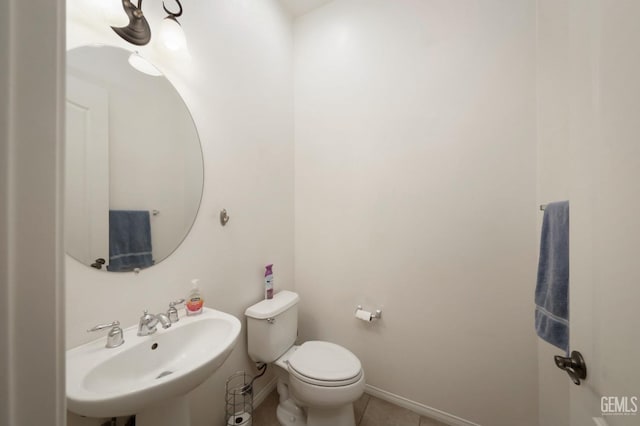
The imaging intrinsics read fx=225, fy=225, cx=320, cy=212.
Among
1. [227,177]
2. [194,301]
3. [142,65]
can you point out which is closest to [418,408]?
[194,301]

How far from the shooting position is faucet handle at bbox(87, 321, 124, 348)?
797mm

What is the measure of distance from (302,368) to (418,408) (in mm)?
859

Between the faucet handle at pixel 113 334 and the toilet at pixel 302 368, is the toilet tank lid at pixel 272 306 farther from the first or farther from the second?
the faucet handle at pixel 113 334

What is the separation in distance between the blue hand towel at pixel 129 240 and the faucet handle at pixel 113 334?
0.64ft

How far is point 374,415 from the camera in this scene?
4.66 ft

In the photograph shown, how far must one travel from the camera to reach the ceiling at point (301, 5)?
1.68 m

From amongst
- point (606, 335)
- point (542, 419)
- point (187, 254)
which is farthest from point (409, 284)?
point (187, 254)

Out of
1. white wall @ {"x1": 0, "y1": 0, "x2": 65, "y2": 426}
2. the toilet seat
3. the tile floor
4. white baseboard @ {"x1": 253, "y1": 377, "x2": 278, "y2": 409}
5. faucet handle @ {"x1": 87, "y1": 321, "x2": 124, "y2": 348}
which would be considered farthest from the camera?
white baseboard @ {"x1": 253, "y1": 377, "x2": 278, "y2": 409}

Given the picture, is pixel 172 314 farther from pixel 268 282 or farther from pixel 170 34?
pixel 170 34

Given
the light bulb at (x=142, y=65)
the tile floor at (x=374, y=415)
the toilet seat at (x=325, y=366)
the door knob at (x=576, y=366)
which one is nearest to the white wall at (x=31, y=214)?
the light bulb at (x=142, y=65)

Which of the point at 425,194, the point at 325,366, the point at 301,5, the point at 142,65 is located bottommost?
the point at 325,366

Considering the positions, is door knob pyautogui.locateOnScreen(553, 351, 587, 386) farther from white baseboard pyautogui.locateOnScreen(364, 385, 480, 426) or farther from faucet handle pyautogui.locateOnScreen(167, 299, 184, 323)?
faucet handle pyautogui.locateOnScreen(167, 299, 184, 323)

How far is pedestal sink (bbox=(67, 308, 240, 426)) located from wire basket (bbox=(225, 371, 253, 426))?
1.52 feet

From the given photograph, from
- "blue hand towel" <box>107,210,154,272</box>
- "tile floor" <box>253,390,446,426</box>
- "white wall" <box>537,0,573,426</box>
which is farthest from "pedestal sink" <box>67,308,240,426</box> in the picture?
"white wall" <box>537,0,573,426</box>
